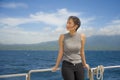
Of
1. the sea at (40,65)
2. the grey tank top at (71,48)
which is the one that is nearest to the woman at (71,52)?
the grey tank top at (71,48)

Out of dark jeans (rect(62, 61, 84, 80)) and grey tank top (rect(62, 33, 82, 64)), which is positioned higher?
grey tank top (rect(62, 33, 82, 64))

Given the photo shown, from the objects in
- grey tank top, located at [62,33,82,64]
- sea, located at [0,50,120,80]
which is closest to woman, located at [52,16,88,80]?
grey tank top, located at [62,33,82,64]

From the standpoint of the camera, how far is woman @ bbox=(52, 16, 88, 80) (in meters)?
2.83

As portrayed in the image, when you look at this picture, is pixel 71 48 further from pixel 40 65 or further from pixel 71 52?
pixel 40 65

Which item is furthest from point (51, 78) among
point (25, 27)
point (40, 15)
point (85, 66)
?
point (40, 15)

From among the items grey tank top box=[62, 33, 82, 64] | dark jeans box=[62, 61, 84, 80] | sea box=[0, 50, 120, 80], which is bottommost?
sea box=[0, 50, 120, 80]

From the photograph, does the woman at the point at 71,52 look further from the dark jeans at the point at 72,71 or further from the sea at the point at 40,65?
the sea at the point at 40,65

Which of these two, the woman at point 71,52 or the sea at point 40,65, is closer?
the woman at point 71,52

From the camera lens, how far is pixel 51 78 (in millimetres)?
30781

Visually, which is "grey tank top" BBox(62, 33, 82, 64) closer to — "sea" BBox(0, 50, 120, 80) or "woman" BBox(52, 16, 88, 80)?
"woman" BBox(52, 16, 88, 80)

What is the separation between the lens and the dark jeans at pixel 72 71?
280 centimetres

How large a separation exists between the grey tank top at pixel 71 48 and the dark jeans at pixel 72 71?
0.05 meters

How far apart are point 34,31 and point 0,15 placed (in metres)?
20.6

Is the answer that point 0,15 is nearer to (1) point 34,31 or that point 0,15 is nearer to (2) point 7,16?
(2) point 7,16
